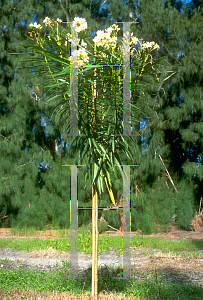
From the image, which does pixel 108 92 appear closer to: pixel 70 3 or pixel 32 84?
pixel 32 84

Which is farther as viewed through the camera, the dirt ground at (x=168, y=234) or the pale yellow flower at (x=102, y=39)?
the dirt ground at (x=168, y=234)

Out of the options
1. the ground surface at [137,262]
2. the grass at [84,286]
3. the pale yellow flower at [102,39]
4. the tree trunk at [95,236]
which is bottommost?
the ground surface at [137,262]

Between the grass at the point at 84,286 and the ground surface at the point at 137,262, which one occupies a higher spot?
the grass at the point at 84,286

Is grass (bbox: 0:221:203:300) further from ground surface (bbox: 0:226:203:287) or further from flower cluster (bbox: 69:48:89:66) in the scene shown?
flower cluster (bbox: 69:48:89:66)

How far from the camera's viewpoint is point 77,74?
1.94 metres

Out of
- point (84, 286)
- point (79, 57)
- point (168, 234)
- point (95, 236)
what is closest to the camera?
point (79, 57)

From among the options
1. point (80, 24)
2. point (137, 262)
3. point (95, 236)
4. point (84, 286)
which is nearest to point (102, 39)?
point (80, 24)

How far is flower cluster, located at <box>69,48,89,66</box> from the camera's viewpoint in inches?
73.0

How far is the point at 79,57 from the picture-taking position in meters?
1.88

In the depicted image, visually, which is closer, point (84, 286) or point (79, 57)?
point (79, 57)

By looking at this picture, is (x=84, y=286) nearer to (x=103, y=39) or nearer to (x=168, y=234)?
(x=103, y=39)

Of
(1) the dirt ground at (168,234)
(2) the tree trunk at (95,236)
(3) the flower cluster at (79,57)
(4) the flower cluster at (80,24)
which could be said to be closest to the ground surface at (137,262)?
(2) the tree trunk at (95,236)

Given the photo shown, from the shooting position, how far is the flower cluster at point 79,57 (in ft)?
6.08

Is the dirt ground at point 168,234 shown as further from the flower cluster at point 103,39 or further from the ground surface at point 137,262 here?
the flower cluster at point 103,39
